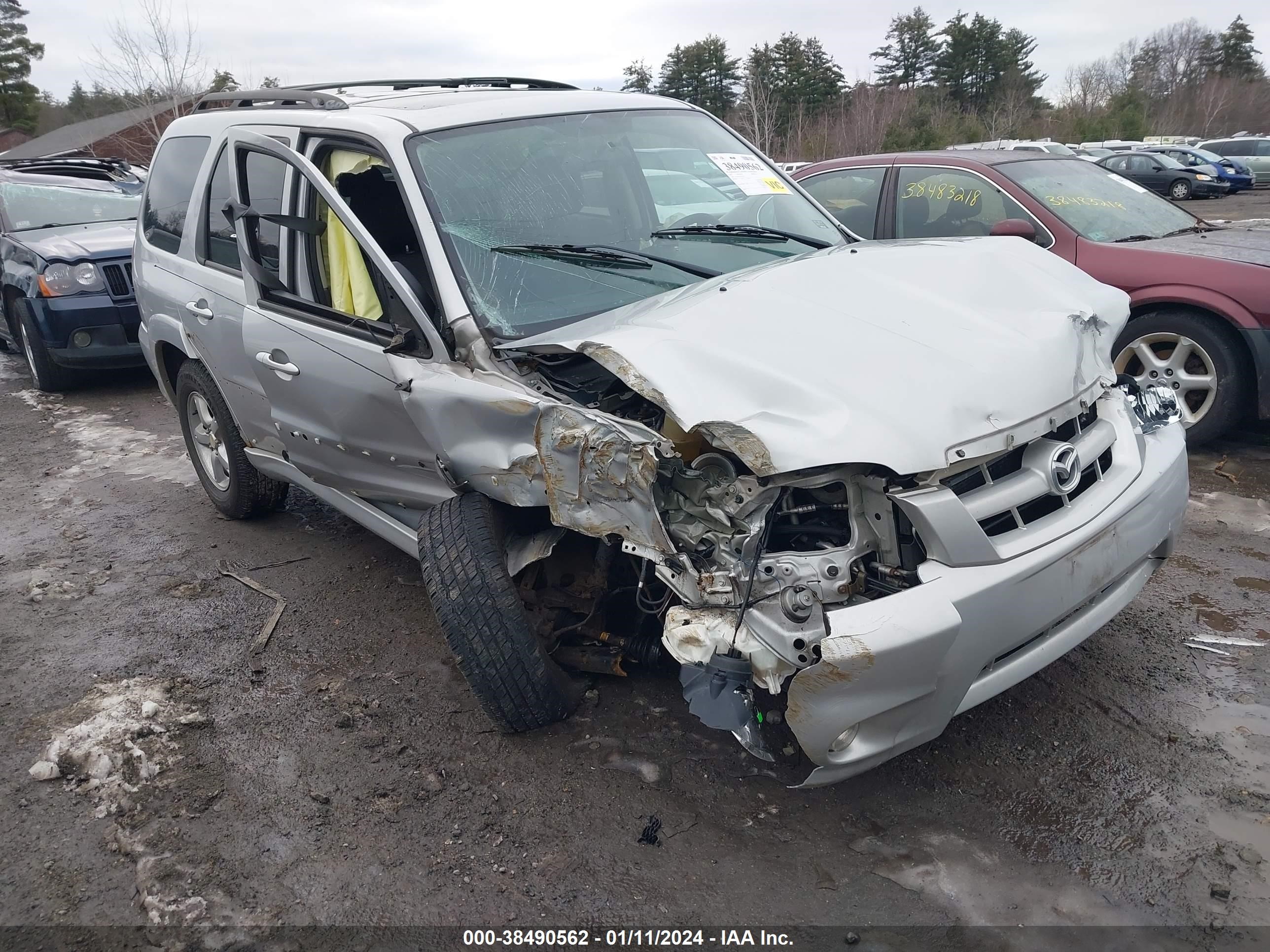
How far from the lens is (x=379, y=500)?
11.8 ft

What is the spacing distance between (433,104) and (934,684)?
2749 mm

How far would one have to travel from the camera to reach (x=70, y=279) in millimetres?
7695

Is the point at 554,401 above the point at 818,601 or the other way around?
above

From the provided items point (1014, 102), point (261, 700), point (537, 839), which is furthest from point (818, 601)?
point (1014, 102)

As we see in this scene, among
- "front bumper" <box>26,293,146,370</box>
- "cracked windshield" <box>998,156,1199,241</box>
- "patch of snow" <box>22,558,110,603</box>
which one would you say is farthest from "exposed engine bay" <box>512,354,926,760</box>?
"front bumper" <box>26,293,146,370</box>

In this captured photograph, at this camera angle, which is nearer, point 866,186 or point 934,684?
point 934,684

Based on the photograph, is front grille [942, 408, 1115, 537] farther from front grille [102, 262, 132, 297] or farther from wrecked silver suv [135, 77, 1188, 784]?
front grille [102, 262, 132, 297]

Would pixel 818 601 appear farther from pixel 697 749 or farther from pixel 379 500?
pixel 379 500

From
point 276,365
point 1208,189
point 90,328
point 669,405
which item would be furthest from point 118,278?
point 1208,189

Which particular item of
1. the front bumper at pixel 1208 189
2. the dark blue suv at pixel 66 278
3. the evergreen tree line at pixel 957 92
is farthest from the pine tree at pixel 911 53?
the dark blue suv at pixel 66 278

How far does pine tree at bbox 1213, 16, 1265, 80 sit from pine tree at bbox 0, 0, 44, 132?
70.8 m

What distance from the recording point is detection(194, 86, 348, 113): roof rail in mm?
3838

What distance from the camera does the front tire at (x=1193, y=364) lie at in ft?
15.9

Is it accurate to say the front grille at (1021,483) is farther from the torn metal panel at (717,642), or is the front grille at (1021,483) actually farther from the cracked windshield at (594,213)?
the cracked windshield at (594,213)
